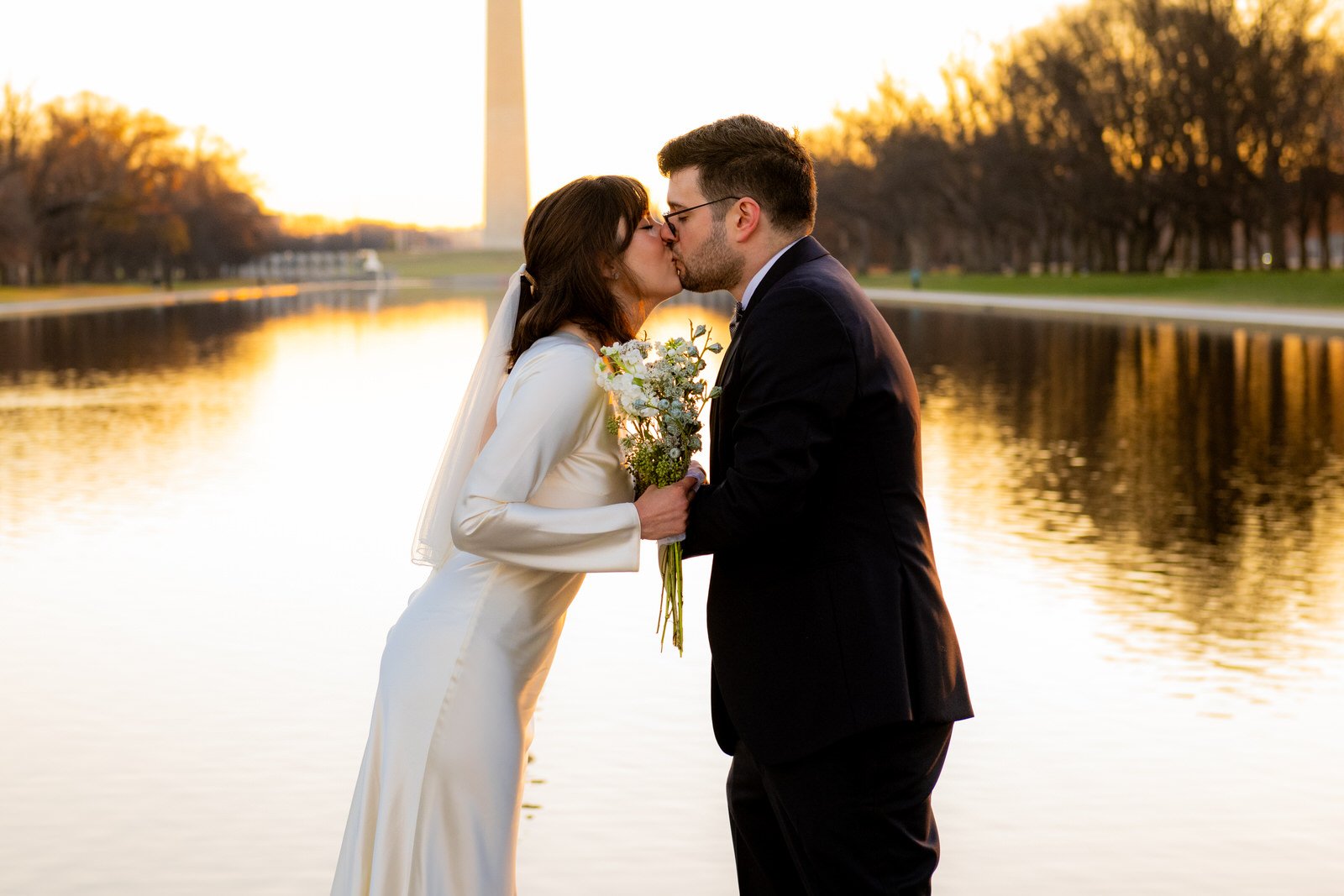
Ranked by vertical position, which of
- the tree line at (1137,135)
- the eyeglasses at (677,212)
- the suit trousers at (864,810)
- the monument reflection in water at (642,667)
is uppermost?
the tree line at (1137,135)

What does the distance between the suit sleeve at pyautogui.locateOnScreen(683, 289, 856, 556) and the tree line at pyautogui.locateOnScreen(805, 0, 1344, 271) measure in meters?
55.3

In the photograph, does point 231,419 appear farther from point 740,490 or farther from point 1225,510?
point 740,490

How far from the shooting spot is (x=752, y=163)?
3.34 m

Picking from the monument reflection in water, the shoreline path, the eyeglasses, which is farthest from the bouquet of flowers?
the shoreline path

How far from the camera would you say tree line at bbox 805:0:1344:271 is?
2360 inches

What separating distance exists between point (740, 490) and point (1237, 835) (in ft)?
8.63

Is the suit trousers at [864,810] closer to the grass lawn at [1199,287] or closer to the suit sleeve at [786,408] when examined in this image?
the suit sleeve at [786,408]

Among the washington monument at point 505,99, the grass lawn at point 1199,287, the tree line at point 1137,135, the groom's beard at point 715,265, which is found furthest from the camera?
the washington monument at point 505,99

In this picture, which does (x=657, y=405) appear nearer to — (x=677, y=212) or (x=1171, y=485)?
(x=677, y=212)

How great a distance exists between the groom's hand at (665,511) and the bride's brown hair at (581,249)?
1.24 ft

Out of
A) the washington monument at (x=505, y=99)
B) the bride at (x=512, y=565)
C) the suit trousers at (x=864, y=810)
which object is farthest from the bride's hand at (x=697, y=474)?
the washington monument at (x=505, y=99)

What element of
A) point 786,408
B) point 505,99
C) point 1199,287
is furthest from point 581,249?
point 505,99

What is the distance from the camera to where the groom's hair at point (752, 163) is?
333cm

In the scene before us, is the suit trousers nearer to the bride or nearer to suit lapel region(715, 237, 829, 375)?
the bride
